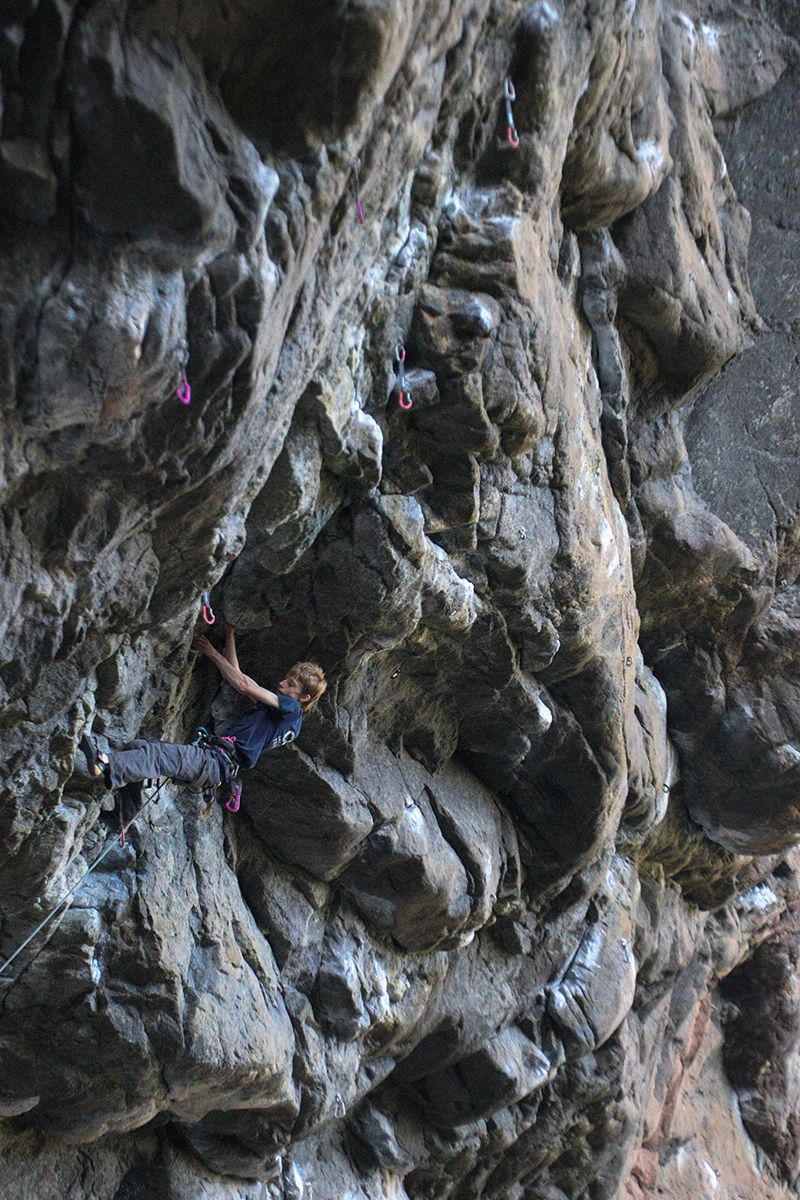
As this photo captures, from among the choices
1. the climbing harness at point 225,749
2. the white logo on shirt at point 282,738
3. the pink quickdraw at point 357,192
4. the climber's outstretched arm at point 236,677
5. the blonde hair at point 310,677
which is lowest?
the climbing harness at point 225,749

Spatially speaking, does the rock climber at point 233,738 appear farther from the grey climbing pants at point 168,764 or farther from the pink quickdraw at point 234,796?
the pink quickdraw at point 234,796

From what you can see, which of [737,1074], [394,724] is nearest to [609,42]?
[394,724]

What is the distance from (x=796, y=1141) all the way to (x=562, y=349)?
11854 millimetres

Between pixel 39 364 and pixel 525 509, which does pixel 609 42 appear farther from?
pixel 39 364

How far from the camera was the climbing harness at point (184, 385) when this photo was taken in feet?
12.8

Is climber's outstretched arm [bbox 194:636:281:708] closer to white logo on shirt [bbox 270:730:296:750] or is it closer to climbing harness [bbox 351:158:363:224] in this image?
white logo on shirt [bbox 270:730:296:750]

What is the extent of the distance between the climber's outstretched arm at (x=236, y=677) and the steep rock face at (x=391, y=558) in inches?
7.6

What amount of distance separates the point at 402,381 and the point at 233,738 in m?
2.07

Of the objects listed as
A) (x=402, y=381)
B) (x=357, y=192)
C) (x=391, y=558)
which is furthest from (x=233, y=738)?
(x=357, y=192)

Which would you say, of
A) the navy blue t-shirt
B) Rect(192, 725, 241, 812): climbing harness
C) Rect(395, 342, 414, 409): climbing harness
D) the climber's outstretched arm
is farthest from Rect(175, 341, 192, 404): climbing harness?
the navy blue t-shirt

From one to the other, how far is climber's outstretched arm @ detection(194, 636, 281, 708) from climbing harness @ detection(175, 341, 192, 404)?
2190mm

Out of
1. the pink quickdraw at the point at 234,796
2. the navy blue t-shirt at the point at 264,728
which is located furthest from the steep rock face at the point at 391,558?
the navy blue t-shirt at the point at 264,728

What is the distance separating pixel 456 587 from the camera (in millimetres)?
6488

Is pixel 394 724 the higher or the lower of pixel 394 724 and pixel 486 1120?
the higher
